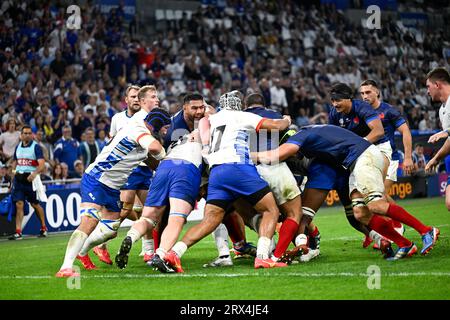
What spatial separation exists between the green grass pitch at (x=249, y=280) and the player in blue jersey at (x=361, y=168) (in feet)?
1.07

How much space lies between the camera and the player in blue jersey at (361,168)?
9844 mm

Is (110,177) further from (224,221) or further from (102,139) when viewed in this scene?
(102,139)

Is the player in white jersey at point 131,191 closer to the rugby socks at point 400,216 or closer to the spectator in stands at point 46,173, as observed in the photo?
the rugby socks at point 400,216

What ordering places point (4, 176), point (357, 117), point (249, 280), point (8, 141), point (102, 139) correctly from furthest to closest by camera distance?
point (102, 139) → point (8, 141) → point (4, 176) → point (357, 117) → point (249, 280)

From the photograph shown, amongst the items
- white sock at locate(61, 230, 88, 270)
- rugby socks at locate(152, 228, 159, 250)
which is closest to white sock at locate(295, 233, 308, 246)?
rugby socks at locate(152, 228, 159, 250)

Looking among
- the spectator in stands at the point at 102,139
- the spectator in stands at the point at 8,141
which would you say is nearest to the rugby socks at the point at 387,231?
the spectator in stands at the point at 8,141

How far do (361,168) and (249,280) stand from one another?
230 centimetres

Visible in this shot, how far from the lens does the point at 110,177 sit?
9883 millimetres

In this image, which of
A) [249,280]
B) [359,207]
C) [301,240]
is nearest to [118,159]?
[249,280]

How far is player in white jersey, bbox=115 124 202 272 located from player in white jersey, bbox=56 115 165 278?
0.31 m

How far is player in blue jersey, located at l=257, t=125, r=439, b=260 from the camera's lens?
9.84 metres

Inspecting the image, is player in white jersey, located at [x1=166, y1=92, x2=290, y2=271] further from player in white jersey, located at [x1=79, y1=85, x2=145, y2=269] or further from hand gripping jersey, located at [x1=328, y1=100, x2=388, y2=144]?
hand gripping jersey, located at [x1=328, y1=100, x2=388, y2=144]

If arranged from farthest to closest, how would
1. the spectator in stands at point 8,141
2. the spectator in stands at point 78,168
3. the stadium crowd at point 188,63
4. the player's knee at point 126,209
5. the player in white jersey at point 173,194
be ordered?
the stadium crowd at point 188,63, the spectator in stands at point 78,168, the spectator in stands at point 8,141, the player's knee at point 126,209, the player in white jersey at point 173,194
